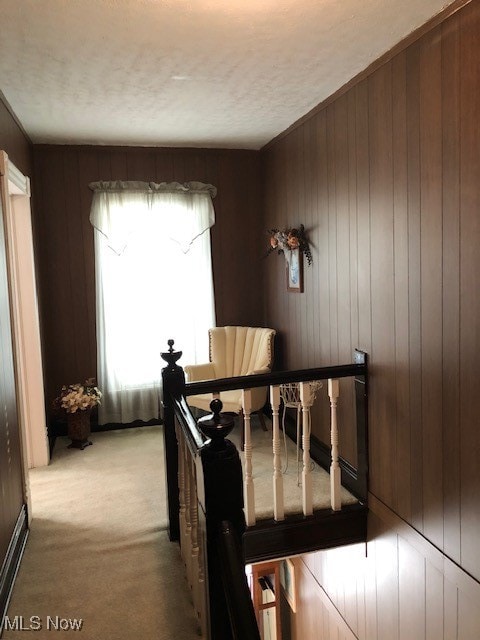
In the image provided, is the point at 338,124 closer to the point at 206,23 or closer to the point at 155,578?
the point at 206,23

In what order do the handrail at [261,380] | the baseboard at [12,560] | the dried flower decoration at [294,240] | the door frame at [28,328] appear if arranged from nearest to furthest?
the baseboard at [12,560]
the handrail at [261,380]
the door frame at [28,328]
the dried flower decoration at [294,240]

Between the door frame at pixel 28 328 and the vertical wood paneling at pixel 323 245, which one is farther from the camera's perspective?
the door frame at pixel 28 328

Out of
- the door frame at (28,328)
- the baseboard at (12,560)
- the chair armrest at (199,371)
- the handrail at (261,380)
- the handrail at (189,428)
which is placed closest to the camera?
the handrail at (189,428)

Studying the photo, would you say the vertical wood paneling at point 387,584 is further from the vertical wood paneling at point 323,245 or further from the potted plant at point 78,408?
the potted plant at point 78,408

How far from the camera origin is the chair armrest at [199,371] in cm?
436

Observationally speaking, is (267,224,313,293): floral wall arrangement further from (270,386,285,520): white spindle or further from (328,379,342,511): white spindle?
(270,386,285,520): white spindle

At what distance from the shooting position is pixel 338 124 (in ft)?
10.7

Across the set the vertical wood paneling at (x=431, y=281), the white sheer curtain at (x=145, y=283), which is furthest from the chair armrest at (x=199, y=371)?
the vertical wood paneling at (x=431, y=281)

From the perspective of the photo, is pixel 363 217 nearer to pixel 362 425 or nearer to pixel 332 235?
pixel 332 235

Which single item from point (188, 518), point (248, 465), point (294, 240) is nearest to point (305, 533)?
point (248, 465)

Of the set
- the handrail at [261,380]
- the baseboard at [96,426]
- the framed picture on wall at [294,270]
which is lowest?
the baseboard at [96,426]

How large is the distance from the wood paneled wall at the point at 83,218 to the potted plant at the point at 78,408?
0.23m

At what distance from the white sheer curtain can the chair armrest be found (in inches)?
14.2

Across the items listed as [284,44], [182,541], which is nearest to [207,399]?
[182,541]
